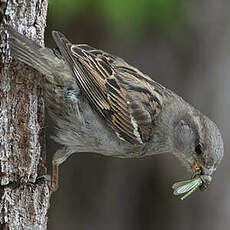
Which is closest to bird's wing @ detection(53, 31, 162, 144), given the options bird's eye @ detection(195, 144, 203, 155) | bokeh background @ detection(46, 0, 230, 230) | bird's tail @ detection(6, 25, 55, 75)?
bird's tail @ detection(6, 25, 55, 75)

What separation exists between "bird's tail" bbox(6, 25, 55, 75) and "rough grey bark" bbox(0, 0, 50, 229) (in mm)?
42

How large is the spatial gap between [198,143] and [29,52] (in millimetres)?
1795

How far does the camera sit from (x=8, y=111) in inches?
150

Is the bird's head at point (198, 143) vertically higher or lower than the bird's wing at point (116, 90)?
lower

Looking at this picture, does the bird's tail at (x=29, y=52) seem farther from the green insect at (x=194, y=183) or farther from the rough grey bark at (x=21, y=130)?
the green insect at (x=194, y=183)

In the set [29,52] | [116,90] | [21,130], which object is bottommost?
[21,130]

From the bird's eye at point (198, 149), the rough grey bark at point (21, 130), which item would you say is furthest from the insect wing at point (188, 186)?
the rough grey bark at point (21, 130)

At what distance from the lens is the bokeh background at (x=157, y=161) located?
7.45 meters

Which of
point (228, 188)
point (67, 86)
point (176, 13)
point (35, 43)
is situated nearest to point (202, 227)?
point (228, 188)

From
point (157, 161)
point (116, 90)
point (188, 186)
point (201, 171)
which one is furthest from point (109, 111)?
point (157, 161)

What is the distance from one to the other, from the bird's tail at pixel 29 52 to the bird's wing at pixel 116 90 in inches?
6.6

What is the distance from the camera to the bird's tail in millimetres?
3787

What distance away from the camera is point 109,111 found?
15.3 feet

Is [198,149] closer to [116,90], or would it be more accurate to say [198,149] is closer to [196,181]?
[196,181]
